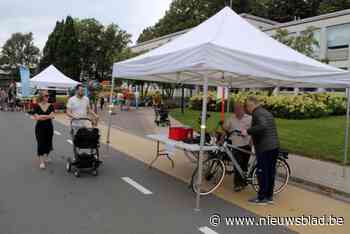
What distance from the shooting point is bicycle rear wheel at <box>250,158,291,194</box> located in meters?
7.25

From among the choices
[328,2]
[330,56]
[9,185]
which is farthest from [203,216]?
[328,2]

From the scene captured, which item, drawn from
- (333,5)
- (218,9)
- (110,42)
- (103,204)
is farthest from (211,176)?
(110,42)

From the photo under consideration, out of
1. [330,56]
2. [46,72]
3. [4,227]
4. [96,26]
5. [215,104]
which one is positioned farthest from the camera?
[96,26]

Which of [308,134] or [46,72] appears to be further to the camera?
[46,72]

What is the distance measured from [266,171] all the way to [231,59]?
1993mm

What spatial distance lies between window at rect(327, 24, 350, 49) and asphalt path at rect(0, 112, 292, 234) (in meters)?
31.1

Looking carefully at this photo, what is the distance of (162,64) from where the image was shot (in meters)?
7.54

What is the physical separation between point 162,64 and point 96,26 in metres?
67.8

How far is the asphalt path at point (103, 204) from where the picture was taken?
5.30 metres

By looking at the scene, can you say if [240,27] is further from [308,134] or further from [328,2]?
[328,2]

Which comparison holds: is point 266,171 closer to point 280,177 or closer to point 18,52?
point 280,177

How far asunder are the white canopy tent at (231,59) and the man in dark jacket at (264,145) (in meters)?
0.69

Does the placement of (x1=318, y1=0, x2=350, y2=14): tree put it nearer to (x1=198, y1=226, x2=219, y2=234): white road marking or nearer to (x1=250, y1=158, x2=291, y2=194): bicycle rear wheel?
(x1=250, y1=158, x2=291, y2=194): bicycle rear wheel

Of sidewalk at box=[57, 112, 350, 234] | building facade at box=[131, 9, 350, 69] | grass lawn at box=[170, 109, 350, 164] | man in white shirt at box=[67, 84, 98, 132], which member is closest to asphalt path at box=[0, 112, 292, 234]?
sidewalk at box=[57, 112, 350, 234]
